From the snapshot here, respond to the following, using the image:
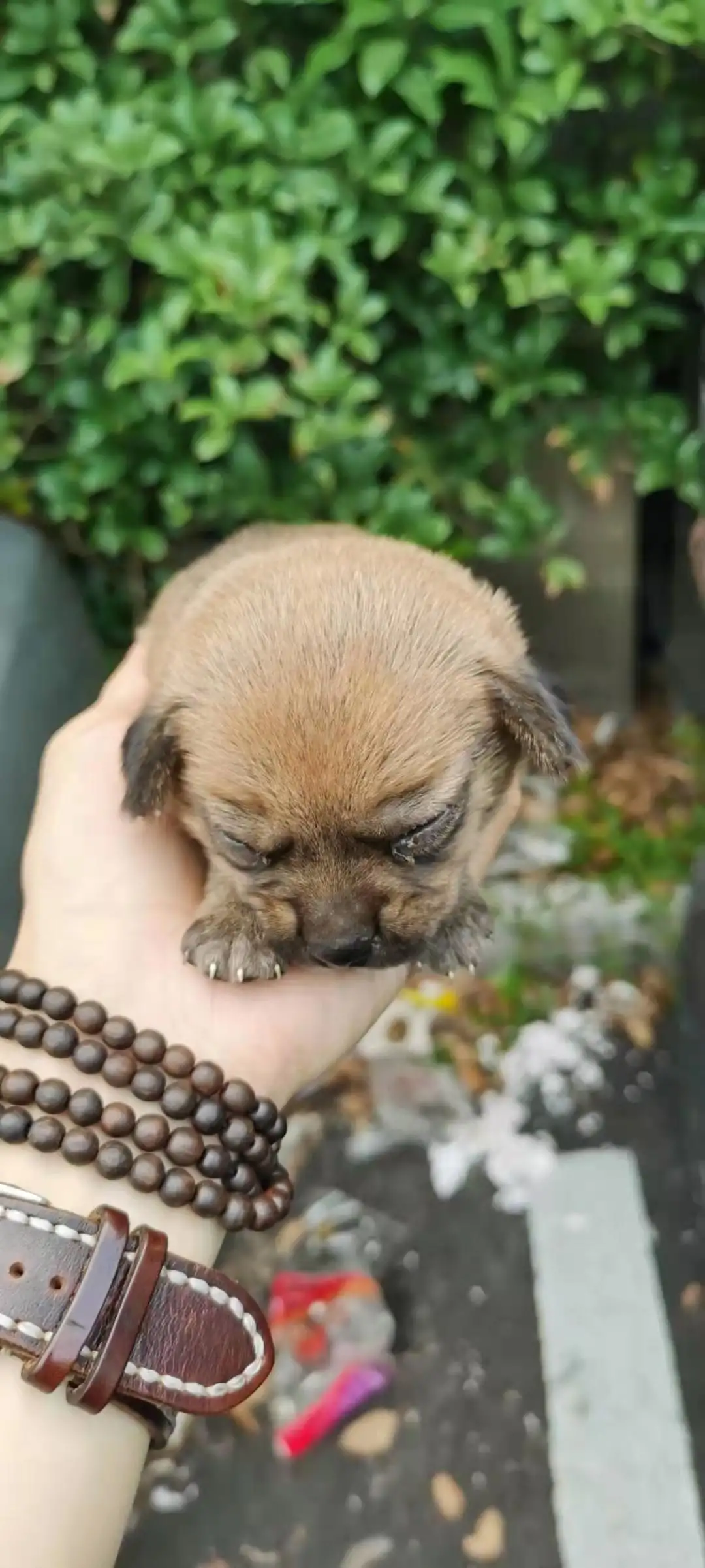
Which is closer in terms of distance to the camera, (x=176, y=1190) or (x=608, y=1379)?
(x=176, y=1190)

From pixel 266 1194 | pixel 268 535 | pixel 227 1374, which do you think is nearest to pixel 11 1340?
pixel 227 1374

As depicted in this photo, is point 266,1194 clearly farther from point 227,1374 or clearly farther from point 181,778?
point 181,778

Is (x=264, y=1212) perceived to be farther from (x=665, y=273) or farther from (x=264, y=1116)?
(x=665, y=273)

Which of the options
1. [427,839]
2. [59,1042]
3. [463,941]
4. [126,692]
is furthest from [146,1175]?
[126,692]

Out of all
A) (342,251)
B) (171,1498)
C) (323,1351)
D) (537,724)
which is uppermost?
(342,251)

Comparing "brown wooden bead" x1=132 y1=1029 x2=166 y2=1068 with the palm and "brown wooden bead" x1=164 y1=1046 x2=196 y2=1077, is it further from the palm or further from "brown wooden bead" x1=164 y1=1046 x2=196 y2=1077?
the palm

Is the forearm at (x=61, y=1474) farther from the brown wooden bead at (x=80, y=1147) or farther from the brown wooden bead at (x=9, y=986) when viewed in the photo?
the brown wooden bead at (x=9, y=986)

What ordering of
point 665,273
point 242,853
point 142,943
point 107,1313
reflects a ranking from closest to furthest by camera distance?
point 107,1313
point 242,853
point 142,943
point 665,273
